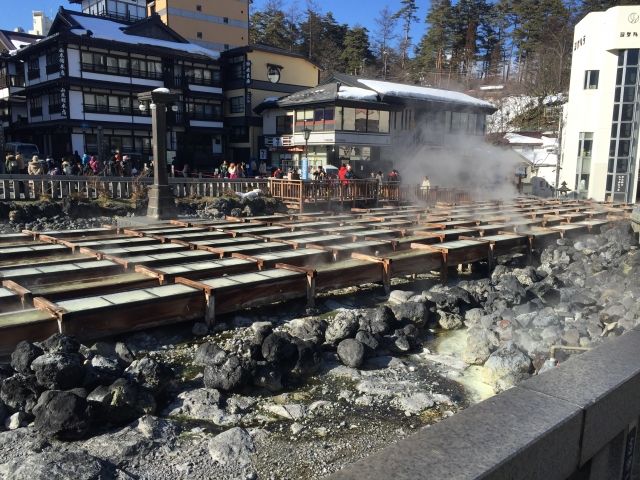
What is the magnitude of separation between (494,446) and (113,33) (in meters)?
33.6

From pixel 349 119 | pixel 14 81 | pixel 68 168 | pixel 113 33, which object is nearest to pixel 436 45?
pixel 349 119

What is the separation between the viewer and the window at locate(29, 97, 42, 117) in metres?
30.8

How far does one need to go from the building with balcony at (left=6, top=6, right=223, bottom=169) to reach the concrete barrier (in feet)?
86.7

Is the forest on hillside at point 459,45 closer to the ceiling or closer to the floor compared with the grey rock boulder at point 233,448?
closer to the ceiling

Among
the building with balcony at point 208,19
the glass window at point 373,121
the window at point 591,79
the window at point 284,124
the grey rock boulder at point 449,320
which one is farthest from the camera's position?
the building with balcony at point 208,19

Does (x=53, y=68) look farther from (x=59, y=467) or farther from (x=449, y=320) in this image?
(x=59, y=467)

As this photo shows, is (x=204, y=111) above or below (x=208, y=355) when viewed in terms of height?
above

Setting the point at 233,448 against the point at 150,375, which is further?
the point at 150,375

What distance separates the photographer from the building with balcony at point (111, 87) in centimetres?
2811

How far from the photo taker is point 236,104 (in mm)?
34875

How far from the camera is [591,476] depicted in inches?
84.0

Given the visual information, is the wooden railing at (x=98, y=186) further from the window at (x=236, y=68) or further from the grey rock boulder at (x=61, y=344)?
the window at (x=236, y=68)

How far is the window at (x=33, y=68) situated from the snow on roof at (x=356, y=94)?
1783cm

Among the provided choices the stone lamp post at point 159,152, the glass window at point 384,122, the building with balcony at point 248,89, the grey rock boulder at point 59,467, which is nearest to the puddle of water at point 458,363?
the grey rock boulder at point 59,467
